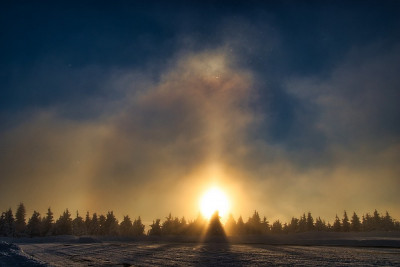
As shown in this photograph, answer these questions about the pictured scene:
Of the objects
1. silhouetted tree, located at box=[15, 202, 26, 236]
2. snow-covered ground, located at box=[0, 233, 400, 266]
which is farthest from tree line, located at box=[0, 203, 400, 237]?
snow-covered ground, located at box=[0, 233, 400, 266]

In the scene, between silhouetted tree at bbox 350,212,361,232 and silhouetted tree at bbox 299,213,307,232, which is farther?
silhouetted tree at bbox 299,213,307,232

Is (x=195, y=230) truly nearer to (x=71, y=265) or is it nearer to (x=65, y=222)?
(x=65, y=222)

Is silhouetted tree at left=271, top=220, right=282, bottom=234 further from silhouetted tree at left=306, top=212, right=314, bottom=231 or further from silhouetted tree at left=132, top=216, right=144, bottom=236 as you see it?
silhouetted tree at left=132, top=216, right=144, bottom=236

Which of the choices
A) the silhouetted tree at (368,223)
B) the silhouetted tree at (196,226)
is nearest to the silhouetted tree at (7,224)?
the silhouetted tree at (196,226)

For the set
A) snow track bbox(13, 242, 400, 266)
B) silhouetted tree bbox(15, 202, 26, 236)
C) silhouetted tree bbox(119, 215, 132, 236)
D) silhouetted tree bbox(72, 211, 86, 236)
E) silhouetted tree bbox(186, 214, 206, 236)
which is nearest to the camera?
snow track bbox(13, 242, 400, 266)

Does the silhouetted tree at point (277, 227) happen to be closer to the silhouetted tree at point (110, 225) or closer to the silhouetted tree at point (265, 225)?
the silhouetted tree at point (265, 225)

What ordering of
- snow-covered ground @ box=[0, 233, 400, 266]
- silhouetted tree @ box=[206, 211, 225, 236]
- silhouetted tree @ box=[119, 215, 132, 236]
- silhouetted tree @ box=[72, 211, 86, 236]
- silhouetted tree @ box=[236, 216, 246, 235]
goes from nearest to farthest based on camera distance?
snow-covered ground @ box=[0, 233, 400, 266] < silhouetted tree @ box=[206, 211, 225, 236] < silhouetted tree @ box=[236, 216, 246, 235] < silhouetted tree @ box=[72, 211, 86, 236] < silhouetted tree @ box=[119, 215, 132, 236]

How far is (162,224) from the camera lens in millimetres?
106188

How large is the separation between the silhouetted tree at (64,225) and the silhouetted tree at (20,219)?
496 inches

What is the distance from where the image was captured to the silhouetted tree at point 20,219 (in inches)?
3920

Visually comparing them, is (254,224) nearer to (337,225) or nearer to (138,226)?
(337,225)

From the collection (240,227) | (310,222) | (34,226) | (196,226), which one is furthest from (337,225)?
(34,226)

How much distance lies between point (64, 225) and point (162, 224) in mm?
31050

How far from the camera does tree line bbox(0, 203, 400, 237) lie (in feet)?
309
